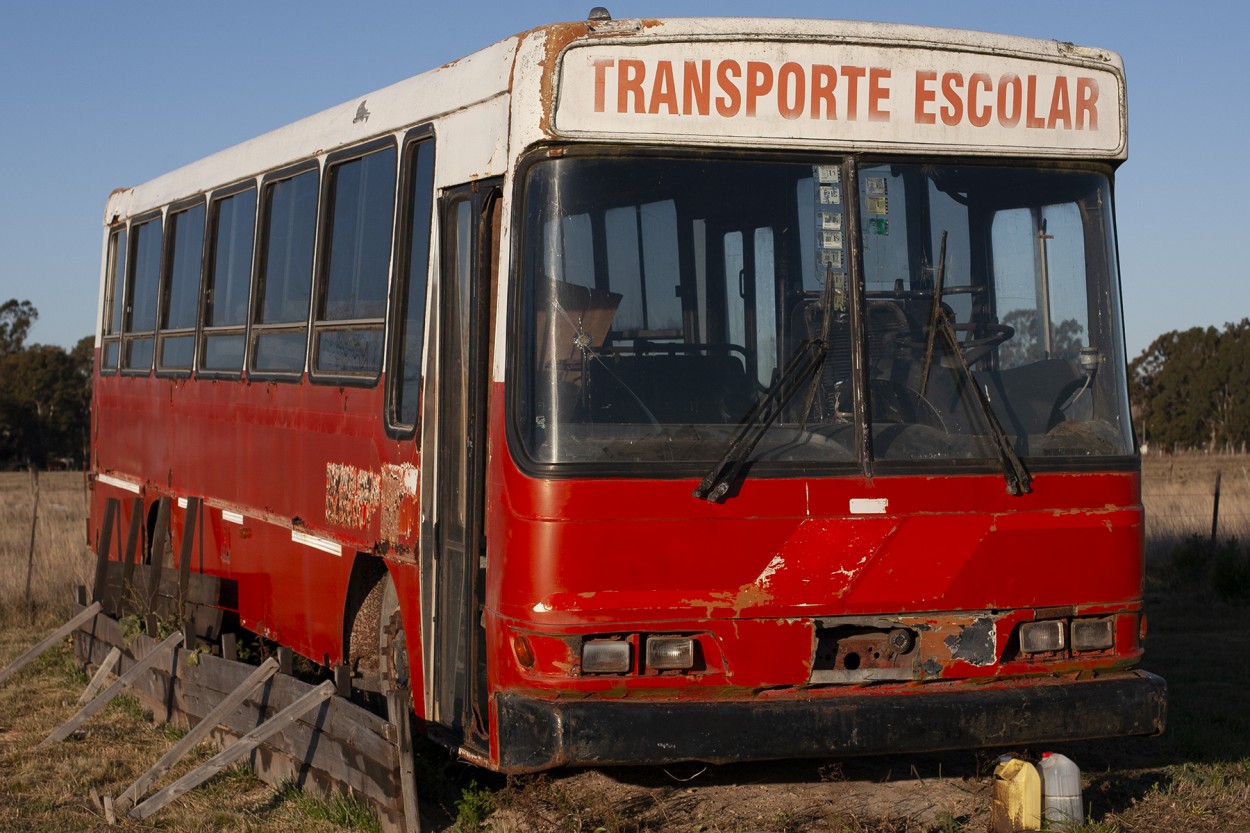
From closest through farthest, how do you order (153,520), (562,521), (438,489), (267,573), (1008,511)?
(562,521), (1008,511), (438,489), (267,573), (153,520)

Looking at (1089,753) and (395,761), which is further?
(1089,753)

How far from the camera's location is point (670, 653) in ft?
19.0

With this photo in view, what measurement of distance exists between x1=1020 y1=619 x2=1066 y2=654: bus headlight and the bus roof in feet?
6.01

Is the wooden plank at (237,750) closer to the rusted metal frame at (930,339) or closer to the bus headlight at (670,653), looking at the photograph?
the bus headlight at (670,653)

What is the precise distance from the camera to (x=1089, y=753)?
319 inches

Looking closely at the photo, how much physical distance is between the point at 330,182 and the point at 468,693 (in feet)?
10.2

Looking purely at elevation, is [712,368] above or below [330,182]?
below

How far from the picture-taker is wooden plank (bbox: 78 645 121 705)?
9.65 meters

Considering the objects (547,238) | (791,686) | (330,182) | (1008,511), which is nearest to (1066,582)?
(1008,511)

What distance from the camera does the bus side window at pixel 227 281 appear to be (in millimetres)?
9547

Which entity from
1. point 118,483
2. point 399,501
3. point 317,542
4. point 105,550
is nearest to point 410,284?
point 399,501

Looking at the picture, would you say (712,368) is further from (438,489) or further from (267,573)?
(267,573)

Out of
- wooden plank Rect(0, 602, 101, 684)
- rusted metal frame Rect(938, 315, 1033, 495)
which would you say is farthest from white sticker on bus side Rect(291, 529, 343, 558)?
rusted metal frame Rect(938, 315, 1033, 495)

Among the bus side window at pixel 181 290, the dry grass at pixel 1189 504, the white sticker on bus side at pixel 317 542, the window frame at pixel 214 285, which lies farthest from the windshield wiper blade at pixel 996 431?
the dry grass at pixel 1189 504
